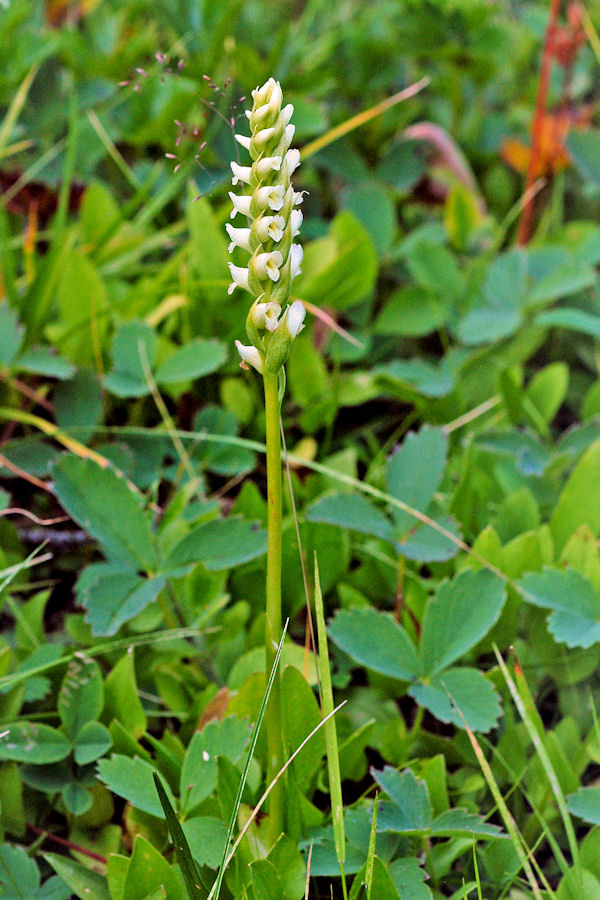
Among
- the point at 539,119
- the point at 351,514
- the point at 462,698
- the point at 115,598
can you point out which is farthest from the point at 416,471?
the point at 539,119

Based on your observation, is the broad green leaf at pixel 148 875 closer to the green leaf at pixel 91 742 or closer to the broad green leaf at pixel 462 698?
the green leaf at pixel 91 742

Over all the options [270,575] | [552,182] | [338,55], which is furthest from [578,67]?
[270,575]

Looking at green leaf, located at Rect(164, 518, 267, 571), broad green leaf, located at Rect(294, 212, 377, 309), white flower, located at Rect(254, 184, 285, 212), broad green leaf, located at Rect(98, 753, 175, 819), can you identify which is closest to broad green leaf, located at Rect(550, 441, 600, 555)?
green leaf, located at Rect(164, 518, 267, 571)

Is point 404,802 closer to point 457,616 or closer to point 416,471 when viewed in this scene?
point 457,616

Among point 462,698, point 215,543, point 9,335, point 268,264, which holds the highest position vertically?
point 268,264

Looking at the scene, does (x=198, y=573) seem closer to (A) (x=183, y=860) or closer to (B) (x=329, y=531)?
(B) (x=329, y=531)

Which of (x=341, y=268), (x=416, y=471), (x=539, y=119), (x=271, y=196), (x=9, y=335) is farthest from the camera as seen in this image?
(x=539, y=119)
